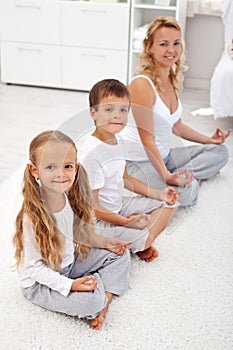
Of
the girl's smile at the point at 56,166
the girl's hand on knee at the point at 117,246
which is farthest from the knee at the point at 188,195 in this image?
the girl's smile at the point at 56,166

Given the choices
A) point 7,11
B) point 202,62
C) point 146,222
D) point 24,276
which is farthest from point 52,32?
point 24,276

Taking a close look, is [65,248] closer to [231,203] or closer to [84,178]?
[84,178]

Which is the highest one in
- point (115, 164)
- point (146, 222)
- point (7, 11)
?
point (7, 11)

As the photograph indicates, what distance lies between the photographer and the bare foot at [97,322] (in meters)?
1.54

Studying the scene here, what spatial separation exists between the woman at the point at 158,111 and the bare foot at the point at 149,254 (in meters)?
0.27

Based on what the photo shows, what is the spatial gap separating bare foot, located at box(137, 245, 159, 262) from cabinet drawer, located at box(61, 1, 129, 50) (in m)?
1.98

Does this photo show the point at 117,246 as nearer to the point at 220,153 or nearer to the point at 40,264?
the point at 40,264

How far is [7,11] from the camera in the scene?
3646 mm

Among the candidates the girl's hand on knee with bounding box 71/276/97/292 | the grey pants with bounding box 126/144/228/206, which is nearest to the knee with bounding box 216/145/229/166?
the grey pants with bounding box 126/144/228/206

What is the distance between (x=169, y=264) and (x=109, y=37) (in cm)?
207

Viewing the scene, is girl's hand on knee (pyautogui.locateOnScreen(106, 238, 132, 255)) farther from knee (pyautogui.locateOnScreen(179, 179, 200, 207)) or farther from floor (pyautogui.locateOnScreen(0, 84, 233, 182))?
floor (pyautogui.locateOnScreen(0, 84, 233, 182))

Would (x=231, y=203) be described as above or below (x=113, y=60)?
below

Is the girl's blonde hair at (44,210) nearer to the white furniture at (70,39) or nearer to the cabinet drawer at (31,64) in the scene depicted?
the white furniture at (70,39)

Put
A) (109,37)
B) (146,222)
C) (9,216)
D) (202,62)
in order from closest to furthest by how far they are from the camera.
Result: (146,222) → (9,216) → (109,37) → (202,62)
